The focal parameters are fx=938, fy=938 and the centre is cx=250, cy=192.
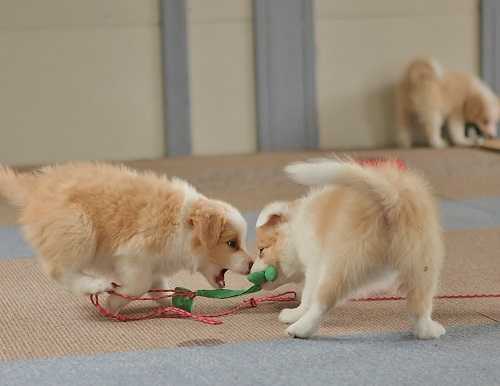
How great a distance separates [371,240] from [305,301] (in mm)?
292

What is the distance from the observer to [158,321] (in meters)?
2.49

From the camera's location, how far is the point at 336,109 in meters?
Answer: 6.16

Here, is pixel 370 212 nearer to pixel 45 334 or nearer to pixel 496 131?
pixel 45 334

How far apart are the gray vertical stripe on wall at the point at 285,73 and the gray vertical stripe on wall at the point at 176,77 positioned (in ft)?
1.54

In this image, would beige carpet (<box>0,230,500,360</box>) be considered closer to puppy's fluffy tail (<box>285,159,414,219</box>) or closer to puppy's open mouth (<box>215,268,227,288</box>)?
puppy's open mouth (<box>215,268,227,288</box>)

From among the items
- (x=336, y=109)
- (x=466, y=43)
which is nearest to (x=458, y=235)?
(x=336, y=109)

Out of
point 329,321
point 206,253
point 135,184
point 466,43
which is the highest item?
point 466,43

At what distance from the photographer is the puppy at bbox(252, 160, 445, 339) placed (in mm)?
2188

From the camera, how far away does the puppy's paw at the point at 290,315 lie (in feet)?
7.94

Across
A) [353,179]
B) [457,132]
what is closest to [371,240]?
[353,179]

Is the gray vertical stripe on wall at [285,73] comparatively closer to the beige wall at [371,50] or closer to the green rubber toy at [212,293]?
the beige wall at [371,50]

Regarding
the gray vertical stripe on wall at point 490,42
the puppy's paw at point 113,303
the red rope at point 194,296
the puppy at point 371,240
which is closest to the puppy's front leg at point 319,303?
the puppy at point 371,240

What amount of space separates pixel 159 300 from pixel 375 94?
150 inches

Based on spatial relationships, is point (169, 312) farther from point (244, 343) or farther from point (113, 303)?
point (244, 343)
